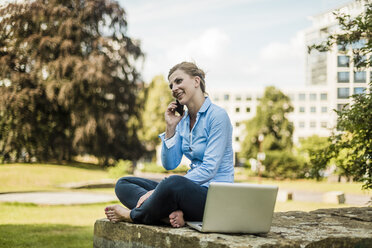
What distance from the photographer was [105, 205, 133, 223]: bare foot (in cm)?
364

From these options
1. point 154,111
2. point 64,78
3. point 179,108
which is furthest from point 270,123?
point 179,108

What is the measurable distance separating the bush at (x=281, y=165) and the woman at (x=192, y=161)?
40.0 meters

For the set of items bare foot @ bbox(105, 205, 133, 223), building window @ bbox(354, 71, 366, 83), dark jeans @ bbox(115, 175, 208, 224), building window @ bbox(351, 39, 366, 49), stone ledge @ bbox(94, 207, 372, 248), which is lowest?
stone ledge @ bbox(94, 207, 372, 248)

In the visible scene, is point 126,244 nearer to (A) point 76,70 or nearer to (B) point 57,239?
(B) point 57,239

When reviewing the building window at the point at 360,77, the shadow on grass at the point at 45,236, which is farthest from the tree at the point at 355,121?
the shadow on grass at the point at 45,236

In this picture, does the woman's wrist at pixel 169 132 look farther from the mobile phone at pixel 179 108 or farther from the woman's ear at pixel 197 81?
the woman's ear at pixel 197 81

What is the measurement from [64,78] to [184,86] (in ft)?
76.4

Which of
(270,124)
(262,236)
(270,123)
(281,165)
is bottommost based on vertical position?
(281,165)

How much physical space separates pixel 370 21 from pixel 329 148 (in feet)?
6.03

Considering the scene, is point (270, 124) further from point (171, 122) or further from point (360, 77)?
point (171, 122)

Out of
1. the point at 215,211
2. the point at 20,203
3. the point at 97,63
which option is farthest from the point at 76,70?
the point at 215,211

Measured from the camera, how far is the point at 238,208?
10.2 feet

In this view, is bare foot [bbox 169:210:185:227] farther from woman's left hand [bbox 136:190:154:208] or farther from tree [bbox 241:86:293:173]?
tree [bbox 241:86:293:173]

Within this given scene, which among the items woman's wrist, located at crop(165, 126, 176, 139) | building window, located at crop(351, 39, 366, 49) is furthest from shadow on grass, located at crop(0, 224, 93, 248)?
building window, located at crop(351, 39, 366, 49)
